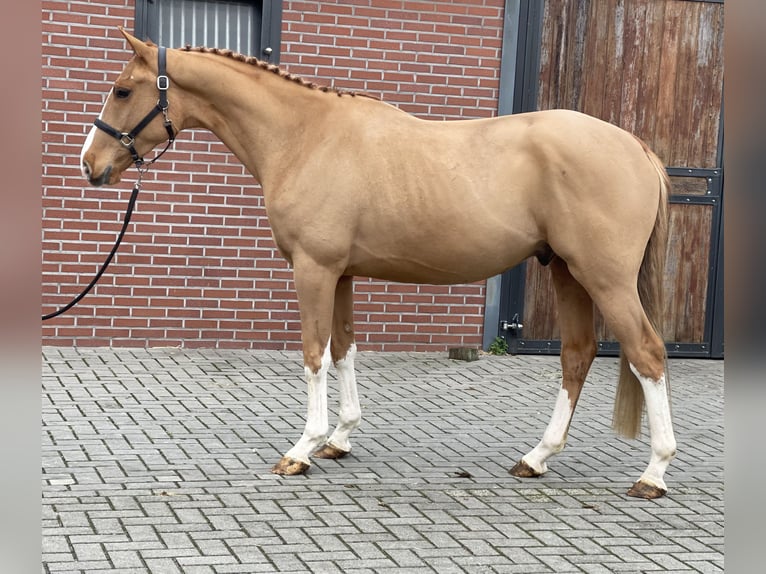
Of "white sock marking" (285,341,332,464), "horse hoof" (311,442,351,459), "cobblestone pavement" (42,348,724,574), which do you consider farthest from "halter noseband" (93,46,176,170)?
"horse hoof" (311,442,351,459)

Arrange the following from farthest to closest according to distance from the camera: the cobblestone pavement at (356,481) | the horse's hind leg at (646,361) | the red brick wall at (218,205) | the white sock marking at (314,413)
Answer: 1. the red brick wall at (218,205)
2. the white sock marking at (314,413)
3. the horse's hind leg at (646,361)
4. the cobblestone pavement at (356,481)

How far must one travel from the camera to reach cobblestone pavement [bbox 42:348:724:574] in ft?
12.2

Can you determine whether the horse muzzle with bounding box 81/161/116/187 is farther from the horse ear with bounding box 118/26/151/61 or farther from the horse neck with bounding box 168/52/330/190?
the horse ear with bounding box 118/26/151/61

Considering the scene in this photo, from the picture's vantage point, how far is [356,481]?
15.8 ft

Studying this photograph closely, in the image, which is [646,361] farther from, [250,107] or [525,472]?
[250,107]

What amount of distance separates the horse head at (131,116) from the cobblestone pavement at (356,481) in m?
1.54

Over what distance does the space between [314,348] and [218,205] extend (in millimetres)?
3603

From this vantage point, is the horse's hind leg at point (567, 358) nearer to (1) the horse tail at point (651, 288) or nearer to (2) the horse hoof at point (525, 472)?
(2) the horse hoof at point (525, 472)

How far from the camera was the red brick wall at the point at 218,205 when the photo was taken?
7.91m

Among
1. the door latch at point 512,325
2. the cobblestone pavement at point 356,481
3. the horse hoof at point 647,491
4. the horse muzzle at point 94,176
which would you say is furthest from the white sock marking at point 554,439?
the door latch at point 512,325

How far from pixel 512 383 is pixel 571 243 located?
3194 mm

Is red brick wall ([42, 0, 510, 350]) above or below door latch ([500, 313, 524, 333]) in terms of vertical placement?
above
